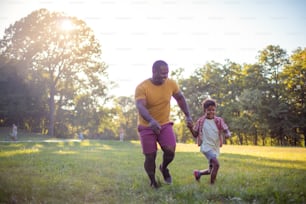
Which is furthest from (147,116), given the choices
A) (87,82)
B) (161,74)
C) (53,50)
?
(87,82)

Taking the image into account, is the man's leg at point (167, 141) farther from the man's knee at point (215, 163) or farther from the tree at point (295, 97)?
the tree at point (295, 97)

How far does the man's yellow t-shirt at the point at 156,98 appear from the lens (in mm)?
6324

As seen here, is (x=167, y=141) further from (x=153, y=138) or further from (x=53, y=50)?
(x=53, y=50)

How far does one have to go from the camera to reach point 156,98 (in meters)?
6.39

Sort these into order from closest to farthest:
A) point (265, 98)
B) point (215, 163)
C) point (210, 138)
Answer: point (215, 163)
point (210, 138)
point (265, 98)

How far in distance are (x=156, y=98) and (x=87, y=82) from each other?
48934 mm

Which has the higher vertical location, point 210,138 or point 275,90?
point 275,90

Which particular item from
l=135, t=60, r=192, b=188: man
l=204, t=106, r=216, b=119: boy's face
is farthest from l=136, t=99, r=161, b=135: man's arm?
l=204, t=106, r=216, b=119: boy's face

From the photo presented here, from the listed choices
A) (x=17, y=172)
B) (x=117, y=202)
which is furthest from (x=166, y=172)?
(x=17, y=172)

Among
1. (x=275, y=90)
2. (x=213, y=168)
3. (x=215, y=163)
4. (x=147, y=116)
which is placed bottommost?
(x=213, y=168)

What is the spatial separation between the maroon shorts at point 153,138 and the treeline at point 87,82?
128 feet

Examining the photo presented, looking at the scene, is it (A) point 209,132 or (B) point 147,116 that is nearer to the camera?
(B) point 147,116

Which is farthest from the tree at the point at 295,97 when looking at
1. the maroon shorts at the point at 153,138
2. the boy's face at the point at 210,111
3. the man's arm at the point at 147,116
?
the man's arm at the point at 147,116

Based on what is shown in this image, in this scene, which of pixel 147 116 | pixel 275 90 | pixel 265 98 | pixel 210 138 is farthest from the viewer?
pixel 265 98
